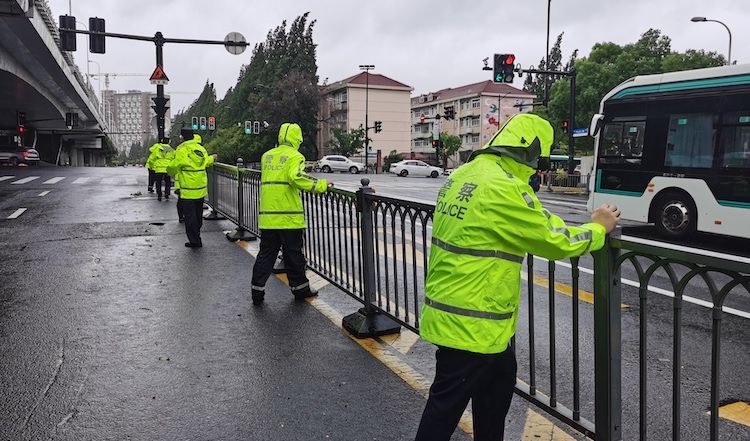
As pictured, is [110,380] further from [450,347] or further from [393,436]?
[450,347]

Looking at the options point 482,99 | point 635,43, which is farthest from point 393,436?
point 482,99

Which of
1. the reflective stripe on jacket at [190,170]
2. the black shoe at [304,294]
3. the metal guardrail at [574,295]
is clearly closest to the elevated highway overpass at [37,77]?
the reflective stripe on jacket at [190,170]

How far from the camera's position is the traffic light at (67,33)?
16594mm

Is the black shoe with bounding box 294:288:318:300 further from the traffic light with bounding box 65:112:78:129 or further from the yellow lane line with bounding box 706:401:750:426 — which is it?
the traffic light with bounding box 65:112:78:129

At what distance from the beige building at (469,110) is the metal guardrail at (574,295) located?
66.7 m

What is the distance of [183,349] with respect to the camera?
4562mm

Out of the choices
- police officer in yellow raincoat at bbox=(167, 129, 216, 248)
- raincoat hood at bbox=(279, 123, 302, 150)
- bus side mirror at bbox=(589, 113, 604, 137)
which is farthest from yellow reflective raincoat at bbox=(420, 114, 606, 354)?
bus side mirror at bbox=(589, 113, 604, 137)

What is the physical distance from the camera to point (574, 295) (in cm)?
297

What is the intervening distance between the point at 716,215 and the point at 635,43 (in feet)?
97.2

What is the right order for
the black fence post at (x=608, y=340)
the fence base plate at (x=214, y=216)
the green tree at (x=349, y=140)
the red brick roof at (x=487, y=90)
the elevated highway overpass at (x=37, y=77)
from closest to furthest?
1. the black fence post at (x=608, y=340)
2. the fence base plate at (x=214, y=216)
3. the elevated highway overpass at (x=37, y=77)
4. the green tree at (x=349, y=140)
5. the red brick roof at (x=487, y=90)

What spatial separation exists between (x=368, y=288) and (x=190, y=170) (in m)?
5.02

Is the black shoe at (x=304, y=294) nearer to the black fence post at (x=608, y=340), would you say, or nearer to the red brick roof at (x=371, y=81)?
the black fence post at (x=608, y=340)

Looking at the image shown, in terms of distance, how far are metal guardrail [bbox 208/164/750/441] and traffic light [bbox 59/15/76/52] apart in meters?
13.6

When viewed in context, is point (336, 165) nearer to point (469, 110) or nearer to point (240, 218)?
point (469, 110)
